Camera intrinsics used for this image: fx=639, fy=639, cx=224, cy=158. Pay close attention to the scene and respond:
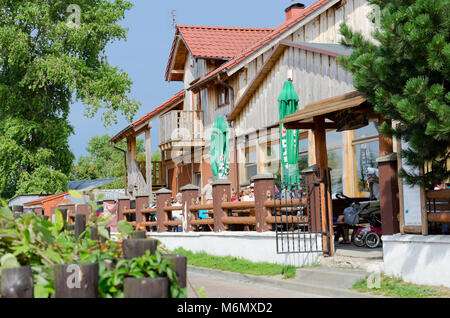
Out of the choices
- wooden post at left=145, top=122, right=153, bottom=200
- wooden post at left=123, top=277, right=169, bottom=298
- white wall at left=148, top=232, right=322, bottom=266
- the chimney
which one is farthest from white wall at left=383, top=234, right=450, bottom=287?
the chimney

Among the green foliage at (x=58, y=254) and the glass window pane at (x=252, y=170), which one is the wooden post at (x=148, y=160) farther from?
the green foliage at (x=58, y=254)

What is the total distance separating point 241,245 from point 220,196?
1.51m

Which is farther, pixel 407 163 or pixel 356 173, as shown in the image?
pixel 356 173

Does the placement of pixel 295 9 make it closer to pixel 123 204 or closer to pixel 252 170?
pixel 252 170

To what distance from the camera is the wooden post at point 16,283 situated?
288 centimetres

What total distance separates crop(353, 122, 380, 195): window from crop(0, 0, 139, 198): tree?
2061cm

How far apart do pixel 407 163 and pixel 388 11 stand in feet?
6.75

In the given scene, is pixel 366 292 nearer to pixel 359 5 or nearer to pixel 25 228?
pixel 25 228

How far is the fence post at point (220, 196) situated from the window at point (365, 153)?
3562 millimetres

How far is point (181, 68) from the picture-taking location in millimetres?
30062

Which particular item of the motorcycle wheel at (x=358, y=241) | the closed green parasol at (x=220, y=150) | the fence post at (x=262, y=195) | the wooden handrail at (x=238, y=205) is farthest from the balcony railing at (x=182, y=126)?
the motorcycle wheel at (x=358, y=241)

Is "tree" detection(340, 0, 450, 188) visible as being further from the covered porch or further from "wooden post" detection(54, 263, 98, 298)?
"wooden post" detection(54, 263, 98, 298)
